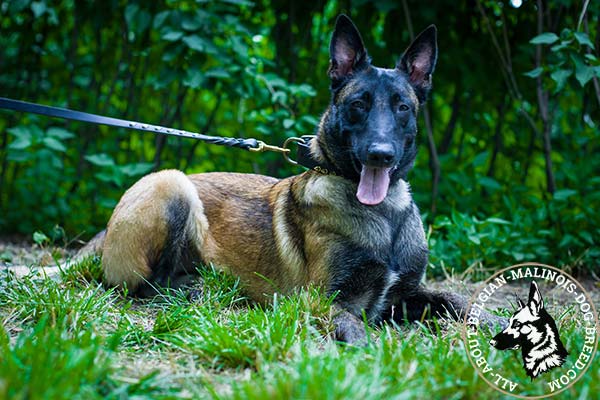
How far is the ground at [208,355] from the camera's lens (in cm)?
198

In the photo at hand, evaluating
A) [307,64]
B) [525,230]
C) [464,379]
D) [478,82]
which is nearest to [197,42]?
[307,64]

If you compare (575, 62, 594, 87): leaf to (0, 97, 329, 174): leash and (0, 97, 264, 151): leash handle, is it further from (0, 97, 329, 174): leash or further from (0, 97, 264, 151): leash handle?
(0, 97, 264, 151): leash handle

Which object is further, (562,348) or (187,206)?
(187,206)

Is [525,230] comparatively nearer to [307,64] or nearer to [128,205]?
[307,64]

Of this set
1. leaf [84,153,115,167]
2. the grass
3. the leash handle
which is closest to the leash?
the leash handle

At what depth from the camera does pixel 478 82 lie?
560cm

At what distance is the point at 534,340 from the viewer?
248cm

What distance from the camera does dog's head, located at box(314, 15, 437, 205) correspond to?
3.06 meters

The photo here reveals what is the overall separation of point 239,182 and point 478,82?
2804mm

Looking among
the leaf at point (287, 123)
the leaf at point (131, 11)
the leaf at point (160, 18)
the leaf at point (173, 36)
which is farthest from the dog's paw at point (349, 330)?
the leaf at point (131, 11)

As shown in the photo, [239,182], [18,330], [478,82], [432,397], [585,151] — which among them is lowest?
[18,330]

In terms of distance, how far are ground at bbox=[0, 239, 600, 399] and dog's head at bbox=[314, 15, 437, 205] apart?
0.74m

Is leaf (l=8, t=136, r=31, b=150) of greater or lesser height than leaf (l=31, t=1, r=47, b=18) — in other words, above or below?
below

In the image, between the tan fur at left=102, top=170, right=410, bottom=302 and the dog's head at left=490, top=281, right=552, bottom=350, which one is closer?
the dog's head at left=490, top=281, right=552, bottom=350
